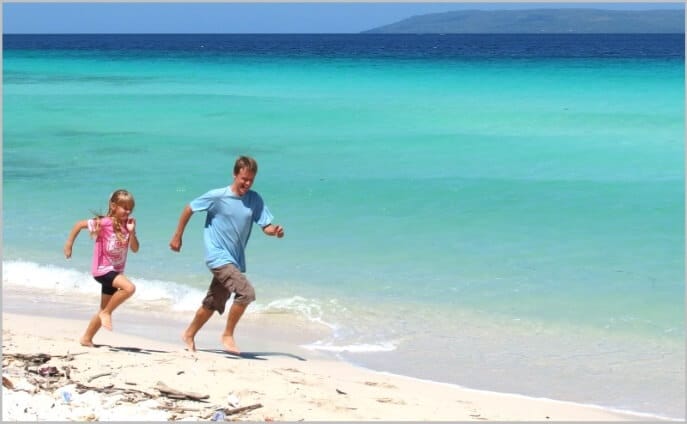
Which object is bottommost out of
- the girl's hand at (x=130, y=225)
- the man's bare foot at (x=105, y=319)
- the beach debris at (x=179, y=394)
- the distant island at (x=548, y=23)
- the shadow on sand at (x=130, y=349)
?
the shadow on sand at (x=130, y=349)

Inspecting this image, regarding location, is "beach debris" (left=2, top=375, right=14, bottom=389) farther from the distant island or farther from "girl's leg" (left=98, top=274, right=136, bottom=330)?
the distant island

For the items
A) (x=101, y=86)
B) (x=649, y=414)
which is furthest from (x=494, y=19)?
(x=649, y=414)

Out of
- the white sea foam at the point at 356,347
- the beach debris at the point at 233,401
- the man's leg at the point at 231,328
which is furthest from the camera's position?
the white sea foam at the point at 356,347

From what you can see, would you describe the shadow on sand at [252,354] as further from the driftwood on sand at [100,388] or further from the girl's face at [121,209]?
the driftwood on sand at [100,388]

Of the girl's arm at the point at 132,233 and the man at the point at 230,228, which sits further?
the man at the point at 230,228

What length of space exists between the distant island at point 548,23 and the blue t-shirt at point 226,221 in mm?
133064

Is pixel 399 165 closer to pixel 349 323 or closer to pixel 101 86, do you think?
pixel 349 323

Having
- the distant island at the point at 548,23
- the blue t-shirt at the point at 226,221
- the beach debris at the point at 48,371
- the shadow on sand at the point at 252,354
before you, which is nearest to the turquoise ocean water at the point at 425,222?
the shadow on sand at the point at 252,354

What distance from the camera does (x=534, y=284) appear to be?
363 inches

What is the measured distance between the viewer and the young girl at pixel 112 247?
21.6 ft

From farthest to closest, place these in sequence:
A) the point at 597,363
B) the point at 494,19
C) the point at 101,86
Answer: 1. the point at 494,19
2. the point at 101,86
3. the point at 597,363

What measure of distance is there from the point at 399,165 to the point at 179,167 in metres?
3.16

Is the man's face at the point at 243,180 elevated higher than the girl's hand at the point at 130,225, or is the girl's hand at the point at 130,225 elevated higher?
the man's face at the point at 243,180

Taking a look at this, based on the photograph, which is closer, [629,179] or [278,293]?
[278,293]
